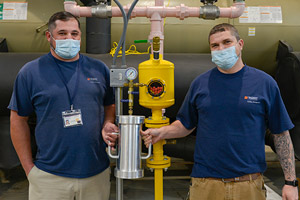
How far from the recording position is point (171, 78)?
1692 mm

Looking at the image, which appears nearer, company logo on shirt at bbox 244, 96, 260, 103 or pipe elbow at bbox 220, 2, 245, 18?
company logo on shirt at bbox 244, 96, 260, 103

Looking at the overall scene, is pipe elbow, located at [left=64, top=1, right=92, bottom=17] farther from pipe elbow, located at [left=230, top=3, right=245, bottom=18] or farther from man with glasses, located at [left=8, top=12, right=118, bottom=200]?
pipe elbow, located at [left=230, top=3, right=245, bottom=18]

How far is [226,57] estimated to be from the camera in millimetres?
1547

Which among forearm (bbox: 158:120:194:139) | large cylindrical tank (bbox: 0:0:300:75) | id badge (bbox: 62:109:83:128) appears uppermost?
large cylindrical tank (bbox: 0:0:300:75)

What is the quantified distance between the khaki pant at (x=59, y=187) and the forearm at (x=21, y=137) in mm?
59

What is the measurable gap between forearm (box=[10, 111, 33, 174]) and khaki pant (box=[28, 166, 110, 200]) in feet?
0.19

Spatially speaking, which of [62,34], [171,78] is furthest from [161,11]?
[62,34]

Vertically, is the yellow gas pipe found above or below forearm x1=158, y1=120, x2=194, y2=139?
above

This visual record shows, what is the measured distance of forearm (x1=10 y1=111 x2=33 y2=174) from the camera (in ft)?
5.29

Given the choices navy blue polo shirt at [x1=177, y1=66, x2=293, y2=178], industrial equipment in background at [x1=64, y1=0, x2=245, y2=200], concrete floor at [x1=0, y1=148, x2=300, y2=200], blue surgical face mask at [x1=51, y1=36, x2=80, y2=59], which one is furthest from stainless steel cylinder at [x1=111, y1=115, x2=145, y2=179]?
concrete floor at [x1=0, y1=148, x2=300, y2=200]

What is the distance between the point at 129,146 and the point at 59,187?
45 cm

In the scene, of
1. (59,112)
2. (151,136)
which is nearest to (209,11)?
(151,136)

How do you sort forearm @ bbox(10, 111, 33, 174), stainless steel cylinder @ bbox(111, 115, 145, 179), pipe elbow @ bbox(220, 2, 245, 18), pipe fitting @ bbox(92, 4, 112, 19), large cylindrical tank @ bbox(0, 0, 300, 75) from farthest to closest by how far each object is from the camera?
large cylindrical tank @ bbox(0, 0, 300, 75), pipe elbow @ bbox(220, 2, 245, 18), pipe fitting @ bbox(92, 4, 112, 19), forearm @ bbox(10, 111, 33, 174), stainless steel cylinder @ bbox(111, 115, 145, 179)

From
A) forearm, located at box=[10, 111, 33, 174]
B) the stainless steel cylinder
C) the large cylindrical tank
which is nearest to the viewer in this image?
the stainless steel cylinder
